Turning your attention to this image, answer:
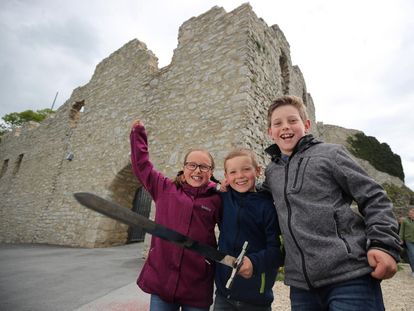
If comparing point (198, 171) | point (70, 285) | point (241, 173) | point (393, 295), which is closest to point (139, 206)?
point (70, 285)

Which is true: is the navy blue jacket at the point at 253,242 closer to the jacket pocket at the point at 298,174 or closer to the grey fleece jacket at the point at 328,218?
the grey fleece jacket at the point at 328,218

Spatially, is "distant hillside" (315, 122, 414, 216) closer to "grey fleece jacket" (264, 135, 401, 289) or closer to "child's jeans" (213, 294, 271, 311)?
"grey fleece jacket" (264, 135, 401, 289)

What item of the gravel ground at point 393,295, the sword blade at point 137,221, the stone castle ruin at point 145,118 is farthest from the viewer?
the stone castle ruin at point 145,118

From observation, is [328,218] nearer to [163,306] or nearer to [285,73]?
[163,306]

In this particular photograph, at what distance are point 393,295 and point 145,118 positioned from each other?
612 cm

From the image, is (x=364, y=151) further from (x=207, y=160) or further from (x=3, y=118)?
(x=3, y=118)

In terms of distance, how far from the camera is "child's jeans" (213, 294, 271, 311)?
1338mm

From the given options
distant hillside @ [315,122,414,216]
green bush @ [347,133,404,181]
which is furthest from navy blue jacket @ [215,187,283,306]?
green bush @ [347,133,404,181]

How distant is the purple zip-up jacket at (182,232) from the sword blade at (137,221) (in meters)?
0.28

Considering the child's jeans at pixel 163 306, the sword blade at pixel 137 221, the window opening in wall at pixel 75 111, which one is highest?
the window opening in wall at pixel 75 111

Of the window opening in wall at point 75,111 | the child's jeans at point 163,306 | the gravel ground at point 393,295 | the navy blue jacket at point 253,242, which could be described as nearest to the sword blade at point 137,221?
the navy blue jacket at point 253,242

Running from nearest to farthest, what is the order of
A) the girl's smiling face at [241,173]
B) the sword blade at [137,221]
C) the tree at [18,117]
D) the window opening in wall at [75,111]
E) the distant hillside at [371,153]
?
the sword blade at [137,221], the girl's smiling face at [241,173], the window opening in wall at [75,111], the distant hillside at [371,153], the tree at [18,117]

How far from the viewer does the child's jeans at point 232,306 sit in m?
1.34

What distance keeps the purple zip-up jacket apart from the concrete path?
109cm
